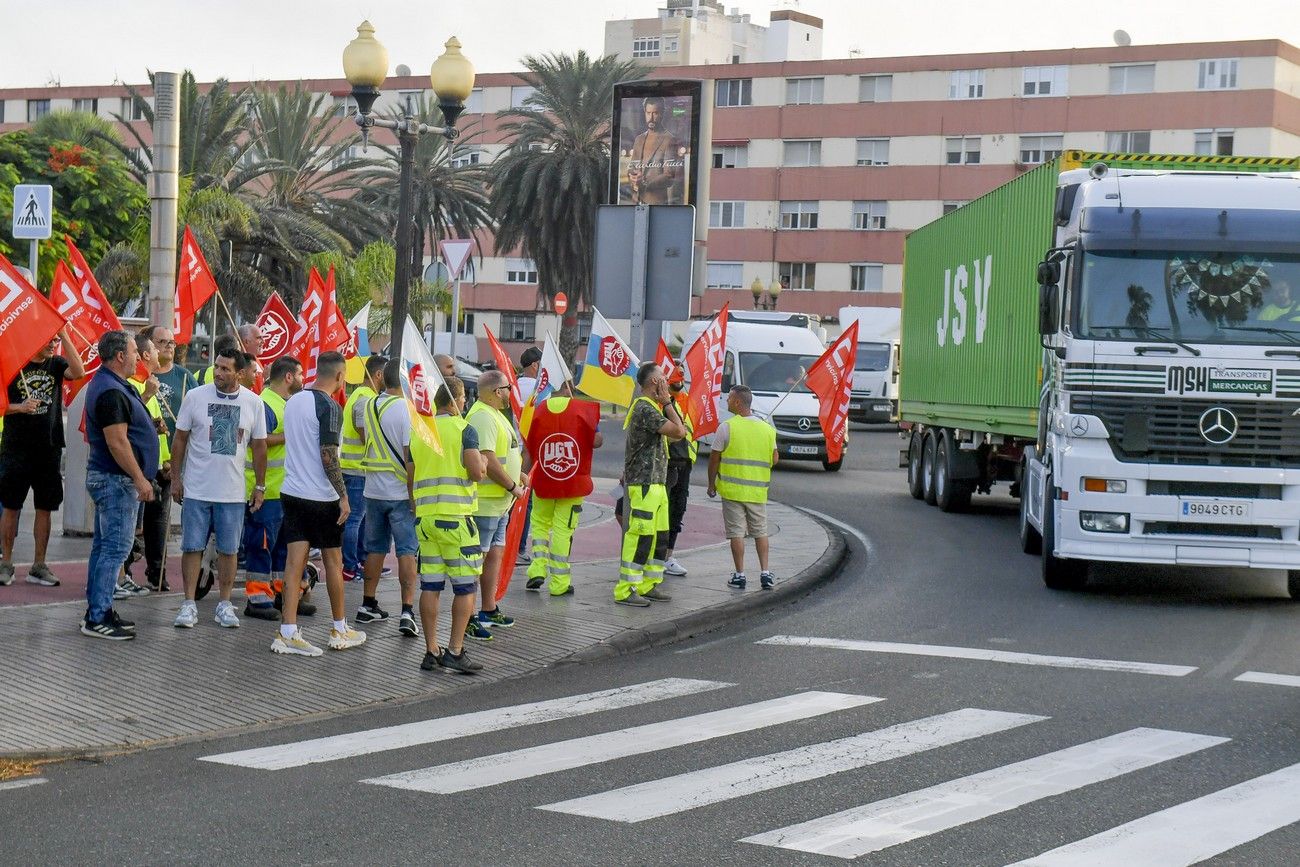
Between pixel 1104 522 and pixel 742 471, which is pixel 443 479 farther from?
pixel 1104 522

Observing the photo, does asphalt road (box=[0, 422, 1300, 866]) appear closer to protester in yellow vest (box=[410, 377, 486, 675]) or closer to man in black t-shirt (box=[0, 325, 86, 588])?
protester in yellow vest (box=[410, 377, 486, 675])

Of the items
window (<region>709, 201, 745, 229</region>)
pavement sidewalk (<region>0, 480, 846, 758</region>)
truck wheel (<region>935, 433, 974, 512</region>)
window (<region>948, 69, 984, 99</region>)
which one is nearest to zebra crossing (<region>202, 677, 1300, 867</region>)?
pavement sidewalk (<region>0, 480, 846, 758</region>)

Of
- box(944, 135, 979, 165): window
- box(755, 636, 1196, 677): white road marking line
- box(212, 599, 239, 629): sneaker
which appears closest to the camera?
box(755, 636, 1196, 677): white road marking line

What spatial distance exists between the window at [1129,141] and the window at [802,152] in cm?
1142

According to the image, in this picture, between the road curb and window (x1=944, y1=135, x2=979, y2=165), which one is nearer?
the road curb

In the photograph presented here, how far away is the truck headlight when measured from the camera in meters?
12.8

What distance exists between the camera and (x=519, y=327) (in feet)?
241

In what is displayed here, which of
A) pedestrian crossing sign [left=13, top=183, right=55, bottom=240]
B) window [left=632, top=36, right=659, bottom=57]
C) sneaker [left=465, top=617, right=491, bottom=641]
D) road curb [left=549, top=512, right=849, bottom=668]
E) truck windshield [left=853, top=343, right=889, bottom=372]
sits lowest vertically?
road curb [left=549, top=512, right=849, bottom=668]

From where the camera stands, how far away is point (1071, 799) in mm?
6699

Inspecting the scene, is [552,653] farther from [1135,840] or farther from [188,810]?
[1135,840]

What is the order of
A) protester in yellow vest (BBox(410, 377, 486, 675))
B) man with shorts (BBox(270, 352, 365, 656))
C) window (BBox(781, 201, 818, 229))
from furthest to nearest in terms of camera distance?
window (BBox(781, 201, 818, 229)) → man with shorts (BBox(270, 352, 365, 656)) → protester in yellow vest (BBox(410, 377, 486, 675))

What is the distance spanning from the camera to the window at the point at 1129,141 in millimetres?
60594

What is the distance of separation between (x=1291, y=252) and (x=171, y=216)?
943cm

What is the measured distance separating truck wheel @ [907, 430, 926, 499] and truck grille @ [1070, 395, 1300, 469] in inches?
416
